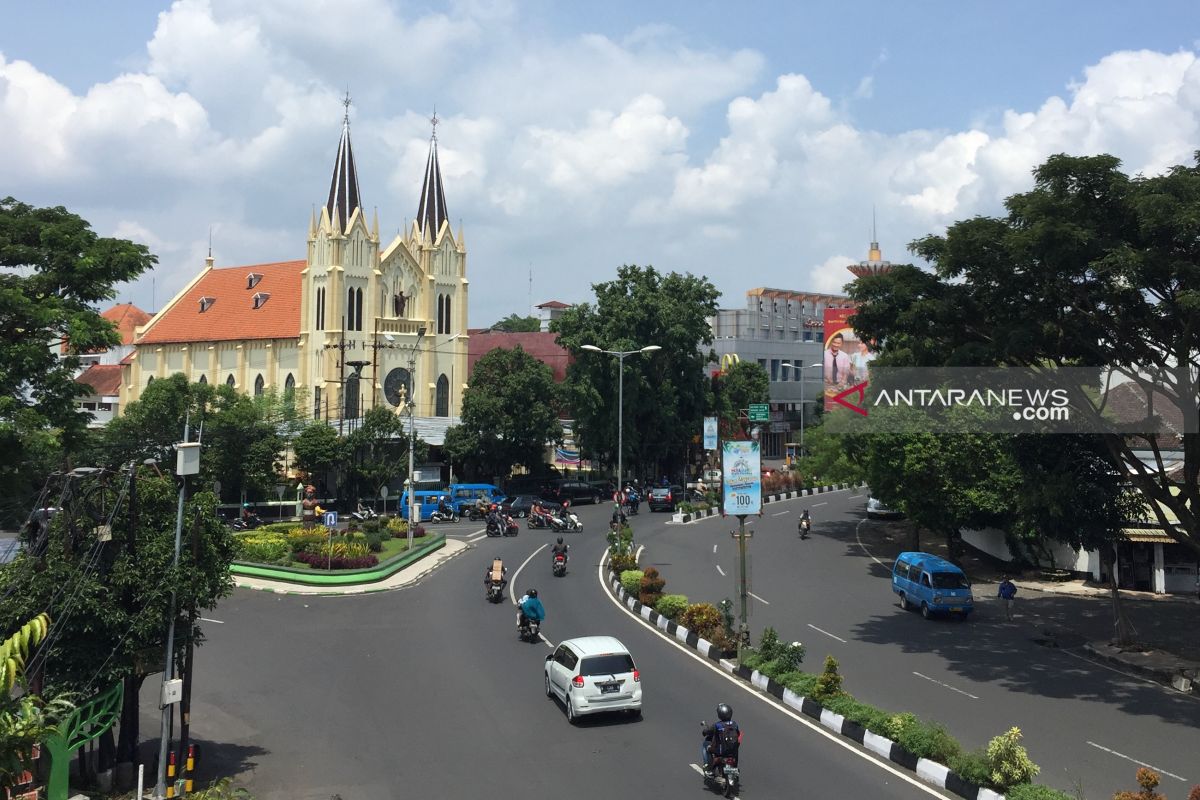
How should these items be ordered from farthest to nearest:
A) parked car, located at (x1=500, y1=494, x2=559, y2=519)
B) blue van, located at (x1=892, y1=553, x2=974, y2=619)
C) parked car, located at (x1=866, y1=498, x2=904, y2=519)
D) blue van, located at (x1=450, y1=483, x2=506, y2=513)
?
blue van, located at (x1=450, y1=483, x2=506, y2=513) < parked car, located at (x1=866, y1=498, x2=904, y2=519) < parked car, located at (x1=500, y1=494, x2=559, y2=519) < blue van, located at (x1=892, y1=553, x2=974, y2=619)

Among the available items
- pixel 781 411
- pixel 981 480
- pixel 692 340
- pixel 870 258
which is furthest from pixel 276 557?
pixel 870 258

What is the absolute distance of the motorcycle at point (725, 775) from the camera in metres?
12.8

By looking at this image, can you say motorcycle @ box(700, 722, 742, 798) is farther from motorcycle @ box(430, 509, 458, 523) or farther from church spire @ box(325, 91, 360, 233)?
church spire @ box(325, 91, 360, 233)

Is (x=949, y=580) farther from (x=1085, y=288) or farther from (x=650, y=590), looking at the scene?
(x=1085, y=288)

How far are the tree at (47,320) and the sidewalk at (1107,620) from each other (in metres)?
24.5

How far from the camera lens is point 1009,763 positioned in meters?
12.7

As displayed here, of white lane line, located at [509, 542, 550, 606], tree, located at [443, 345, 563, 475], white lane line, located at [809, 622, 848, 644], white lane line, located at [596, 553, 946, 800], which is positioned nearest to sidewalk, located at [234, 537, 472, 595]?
white lane line, located at [509, 542, 550, 606]

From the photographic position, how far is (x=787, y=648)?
19.7 metres

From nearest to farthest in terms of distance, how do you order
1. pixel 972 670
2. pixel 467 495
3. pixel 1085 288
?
pixel 972 670
pixel 1085 288
pixel 467 495

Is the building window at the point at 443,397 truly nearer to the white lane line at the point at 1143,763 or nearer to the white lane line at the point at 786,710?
the white lane line at the point at 786,710

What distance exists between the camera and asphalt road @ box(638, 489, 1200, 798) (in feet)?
50.2

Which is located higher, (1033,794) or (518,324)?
(518,324)

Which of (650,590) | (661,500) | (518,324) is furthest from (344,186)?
(518,324)

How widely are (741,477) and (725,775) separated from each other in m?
10.5
